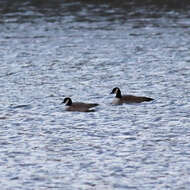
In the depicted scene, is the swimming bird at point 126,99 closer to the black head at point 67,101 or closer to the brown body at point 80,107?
the brown body at point 80,107

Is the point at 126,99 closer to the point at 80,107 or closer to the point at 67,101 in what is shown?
the point at 80,107

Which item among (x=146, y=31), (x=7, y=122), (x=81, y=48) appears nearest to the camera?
(x=7, y=122)

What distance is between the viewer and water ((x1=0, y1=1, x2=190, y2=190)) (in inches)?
928

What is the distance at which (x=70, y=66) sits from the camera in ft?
152

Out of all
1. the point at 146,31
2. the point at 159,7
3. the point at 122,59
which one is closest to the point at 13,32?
the point at 146,31

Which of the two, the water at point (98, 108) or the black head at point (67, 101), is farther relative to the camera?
the black head at point (67, 101)

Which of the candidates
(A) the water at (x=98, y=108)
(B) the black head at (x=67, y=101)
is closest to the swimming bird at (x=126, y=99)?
(A) the water at (x=98, y=108)

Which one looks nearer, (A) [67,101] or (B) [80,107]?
(B) [80,107]

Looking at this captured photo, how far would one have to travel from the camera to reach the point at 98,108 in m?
33.7

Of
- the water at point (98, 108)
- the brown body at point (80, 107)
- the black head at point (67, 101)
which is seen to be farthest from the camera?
the black head at point (67, 101)

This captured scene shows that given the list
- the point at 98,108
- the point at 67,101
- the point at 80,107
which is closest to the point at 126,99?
the point at 98,108

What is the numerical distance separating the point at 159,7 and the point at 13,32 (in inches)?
952

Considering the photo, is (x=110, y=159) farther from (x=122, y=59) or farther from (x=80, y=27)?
(x=80, y=27)

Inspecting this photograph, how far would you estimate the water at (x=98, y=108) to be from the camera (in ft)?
77.3
